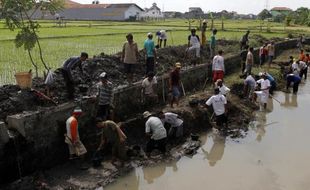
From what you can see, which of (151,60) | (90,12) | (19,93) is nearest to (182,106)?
(151,60)

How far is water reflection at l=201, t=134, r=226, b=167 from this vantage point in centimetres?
1025

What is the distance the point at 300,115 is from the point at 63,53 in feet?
36.0

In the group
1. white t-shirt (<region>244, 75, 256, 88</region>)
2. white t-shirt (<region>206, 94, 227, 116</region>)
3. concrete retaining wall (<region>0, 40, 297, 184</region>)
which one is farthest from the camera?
white t-shirt (<region>244, 75, 256, 88</region>)

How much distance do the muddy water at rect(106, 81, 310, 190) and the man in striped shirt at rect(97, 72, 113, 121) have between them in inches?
75.9

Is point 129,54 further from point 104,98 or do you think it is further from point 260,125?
point 260,125

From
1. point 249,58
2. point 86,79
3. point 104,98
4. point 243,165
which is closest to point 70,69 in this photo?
point 104,98

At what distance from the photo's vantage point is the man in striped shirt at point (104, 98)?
10.0 meters

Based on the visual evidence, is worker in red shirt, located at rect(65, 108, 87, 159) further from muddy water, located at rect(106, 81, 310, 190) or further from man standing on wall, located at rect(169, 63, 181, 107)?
man standing on wall, located at rect(169, 63, 181, 107)

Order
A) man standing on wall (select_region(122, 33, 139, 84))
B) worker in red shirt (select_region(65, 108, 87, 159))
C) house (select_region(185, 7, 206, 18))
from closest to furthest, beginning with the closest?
worker in red shirt (select_region(65, 108, 87, 159)), man standing on wall (select_region(122, 33, 139, 84)), house (select_region(185, 7, 206, 18))

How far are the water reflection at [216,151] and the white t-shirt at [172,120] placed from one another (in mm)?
975

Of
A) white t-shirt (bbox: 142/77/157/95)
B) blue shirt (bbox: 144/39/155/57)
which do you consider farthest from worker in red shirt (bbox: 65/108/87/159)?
blue shirt (bbox: 144/39/155/57)

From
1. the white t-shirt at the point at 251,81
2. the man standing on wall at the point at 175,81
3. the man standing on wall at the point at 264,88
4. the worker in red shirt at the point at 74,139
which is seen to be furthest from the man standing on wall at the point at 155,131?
the white t-shirt at the point at 251,81

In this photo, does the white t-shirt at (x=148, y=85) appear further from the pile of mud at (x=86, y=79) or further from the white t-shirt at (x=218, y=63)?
the white t-shirt at (x=218, y=63)

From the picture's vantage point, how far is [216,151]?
10.7 m
